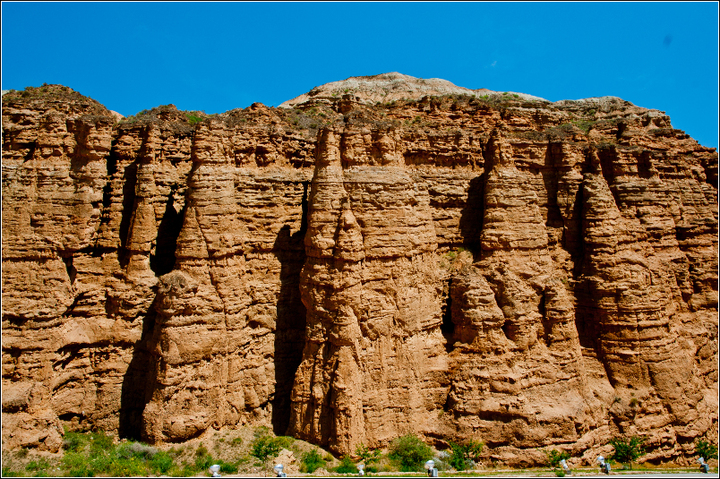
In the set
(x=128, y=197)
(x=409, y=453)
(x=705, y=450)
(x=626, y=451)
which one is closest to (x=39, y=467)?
(x=128, y=197)

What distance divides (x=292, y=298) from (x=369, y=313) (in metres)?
3.26

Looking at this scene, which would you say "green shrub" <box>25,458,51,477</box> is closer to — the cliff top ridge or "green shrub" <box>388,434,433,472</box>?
"green shrub" <box>388,434,433,472</box>

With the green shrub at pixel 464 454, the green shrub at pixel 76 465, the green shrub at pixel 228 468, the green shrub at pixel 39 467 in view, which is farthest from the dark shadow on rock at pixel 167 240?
the green shrub at pixel 464 454

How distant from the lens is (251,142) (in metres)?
17.1

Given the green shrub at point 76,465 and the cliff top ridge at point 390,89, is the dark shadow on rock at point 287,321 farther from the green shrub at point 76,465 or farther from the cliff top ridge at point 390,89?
the cliff top ridge at point 390,89

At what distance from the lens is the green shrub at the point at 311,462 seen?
46.4 ft

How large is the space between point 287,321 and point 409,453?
Result: 6.09 meters

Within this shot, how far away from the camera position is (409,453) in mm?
14766

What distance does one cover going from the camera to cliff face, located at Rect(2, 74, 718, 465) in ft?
48.8

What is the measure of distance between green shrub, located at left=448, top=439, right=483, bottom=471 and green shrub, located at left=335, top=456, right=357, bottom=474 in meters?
3.27

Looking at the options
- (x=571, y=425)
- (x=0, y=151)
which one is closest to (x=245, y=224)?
(x=0, y=151)

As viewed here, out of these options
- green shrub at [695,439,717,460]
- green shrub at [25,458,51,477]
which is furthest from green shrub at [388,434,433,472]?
green shrub at [695,439,717,460]

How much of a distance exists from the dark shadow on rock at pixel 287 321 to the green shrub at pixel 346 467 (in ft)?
10.2

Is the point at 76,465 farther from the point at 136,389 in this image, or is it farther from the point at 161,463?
the point at 136,389
